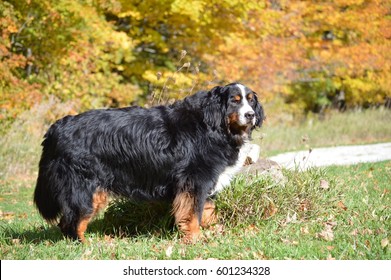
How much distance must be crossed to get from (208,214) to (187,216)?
50 centimetres

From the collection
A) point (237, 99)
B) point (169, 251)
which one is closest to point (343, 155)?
point (237, 99)

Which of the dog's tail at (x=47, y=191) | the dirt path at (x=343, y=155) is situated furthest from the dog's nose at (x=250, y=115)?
the dirt path at (x=343, y=155)

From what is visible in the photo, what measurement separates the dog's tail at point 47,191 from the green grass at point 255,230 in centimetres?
31

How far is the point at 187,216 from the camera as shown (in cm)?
557

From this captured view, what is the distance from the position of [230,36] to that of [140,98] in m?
4.31

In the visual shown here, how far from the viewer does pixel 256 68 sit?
632 inches

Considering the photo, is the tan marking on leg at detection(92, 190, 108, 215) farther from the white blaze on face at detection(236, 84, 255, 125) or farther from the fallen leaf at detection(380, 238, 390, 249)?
the fallen leaf at detection(380, 238, 390, 249)

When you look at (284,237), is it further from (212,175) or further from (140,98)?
(140,98)

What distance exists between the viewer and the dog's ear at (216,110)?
226 inches

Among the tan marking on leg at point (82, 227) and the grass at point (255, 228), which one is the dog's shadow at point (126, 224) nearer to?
the grass at point (255, 228)

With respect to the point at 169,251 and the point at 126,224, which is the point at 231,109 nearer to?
the point at 169,251

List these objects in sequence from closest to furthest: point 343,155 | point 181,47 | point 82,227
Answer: point 82,227 → point 343,155 → point 181,47

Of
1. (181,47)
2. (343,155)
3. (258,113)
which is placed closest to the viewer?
(258,113)

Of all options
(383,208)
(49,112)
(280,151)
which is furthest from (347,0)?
(383,208)
